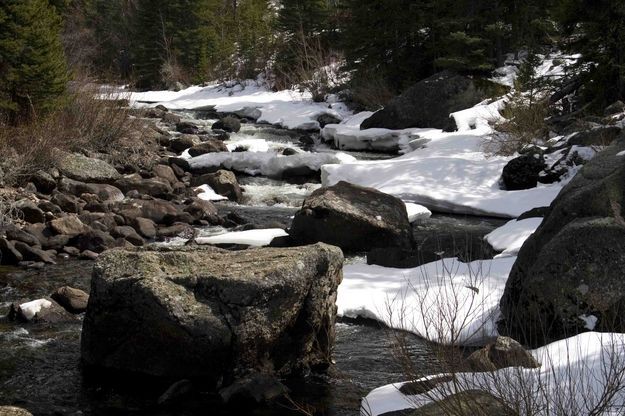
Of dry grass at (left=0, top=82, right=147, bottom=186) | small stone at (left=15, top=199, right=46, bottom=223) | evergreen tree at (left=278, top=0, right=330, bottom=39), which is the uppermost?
evergreen tree at (left=278, top=0, right=330, bottom=39)

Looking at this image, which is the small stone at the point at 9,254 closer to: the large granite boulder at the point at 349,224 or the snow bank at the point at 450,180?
the large granite boulder at the point at 349,224

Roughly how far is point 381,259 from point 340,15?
24866 millimetres

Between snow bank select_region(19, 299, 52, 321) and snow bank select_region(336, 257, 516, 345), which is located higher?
snow bank select_region(19, 299, 52, 321)

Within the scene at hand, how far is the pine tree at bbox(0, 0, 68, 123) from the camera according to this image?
46.4 feet

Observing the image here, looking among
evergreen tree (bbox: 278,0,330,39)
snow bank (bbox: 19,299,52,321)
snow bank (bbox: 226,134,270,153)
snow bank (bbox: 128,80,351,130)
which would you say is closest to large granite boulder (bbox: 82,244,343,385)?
snow bank (bbox: 19,299,52,321)

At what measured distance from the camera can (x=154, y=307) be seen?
582cm

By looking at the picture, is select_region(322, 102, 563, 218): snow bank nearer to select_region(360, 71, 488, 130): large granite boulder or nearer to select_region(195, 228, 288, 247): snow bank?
select_region(360, 71, 488, 130): large granite boulder

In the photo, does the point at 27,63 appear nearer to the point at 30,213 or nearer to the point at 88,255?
the point at 30,213

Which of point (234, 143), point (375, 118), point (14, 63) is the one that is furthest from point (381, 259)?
point (375, 118)

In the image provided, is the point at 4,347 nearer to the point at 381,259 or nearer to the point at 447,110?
the point at 381,259

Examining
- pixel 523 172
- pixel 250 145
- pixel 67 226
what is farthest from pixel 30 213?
pixel 523 172

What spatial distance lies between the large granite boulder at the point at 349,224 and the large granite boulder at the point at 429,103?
409 inches

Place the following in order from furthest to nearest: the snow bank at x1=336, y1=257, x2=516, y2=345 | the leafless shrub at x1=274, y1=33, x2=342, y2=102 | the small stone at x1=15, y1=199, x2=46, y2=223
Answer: the leafless shrub at x1=274, y1=33, x2=342, y2=102
the small stone at x1=15, y1=199, x2=46, y2=223
the snow bank at x1=336, y1=257, x2=516, y2=345

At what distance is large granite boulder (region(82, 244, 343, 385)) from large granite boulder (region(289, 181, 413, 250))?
3.83 m
